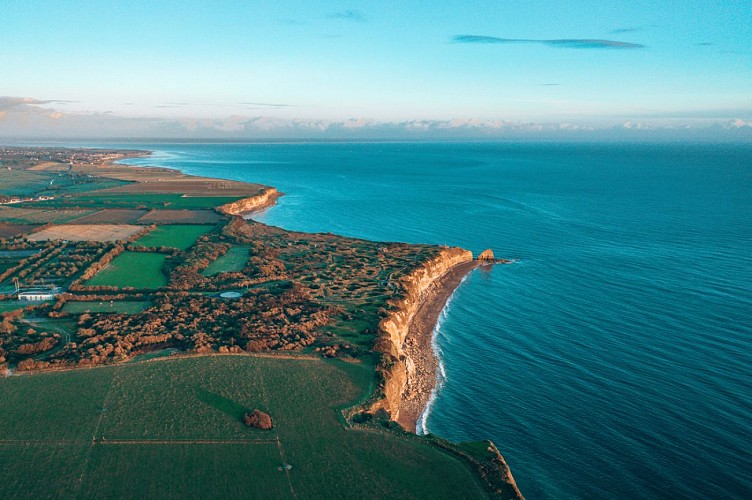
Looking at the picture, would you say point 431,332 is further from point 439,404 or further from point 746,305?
point 746,305

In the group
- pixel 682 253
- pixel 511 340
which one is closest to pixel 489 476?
pixel 511 340

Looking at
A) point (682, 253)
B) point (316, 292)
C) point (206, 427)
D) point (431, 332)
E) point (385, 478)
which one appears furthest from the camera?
point (682, 253)

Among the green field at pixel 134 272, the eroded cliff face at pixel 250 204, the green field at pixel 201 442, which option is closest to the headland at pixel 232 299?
the green field at pixel 134 272

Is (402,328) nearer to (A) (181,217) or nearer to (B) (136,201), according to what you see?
(A) (181,217)

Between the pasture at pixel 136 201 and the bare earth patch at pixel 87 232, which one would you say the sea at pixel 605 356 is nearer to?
the bare earth patch at pixel 87 232

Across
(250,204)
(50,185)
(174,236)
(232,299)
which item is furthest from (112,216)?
(232,299)
